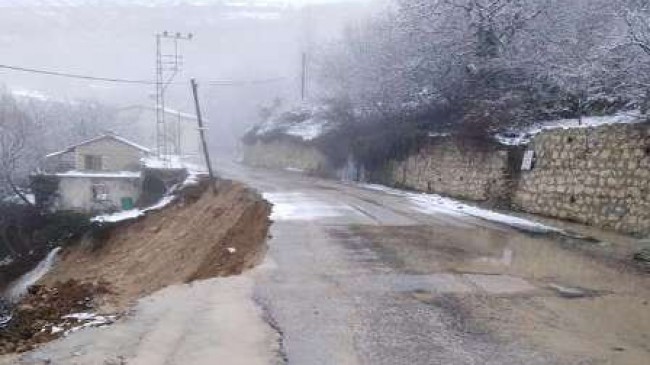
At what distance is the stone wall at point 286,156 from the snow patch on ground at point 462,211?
16.2 m

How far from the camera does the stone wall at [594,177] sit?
13008mm

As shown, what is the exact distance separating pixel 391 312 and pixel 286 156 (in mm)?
39876

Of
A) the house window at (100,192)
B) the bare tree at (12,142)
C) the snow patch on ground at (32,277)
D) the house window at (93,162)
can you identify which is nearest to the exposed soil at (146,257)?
the snow patch on ground at (32,277)

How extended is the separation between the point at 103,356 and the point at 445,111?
69.3 ft

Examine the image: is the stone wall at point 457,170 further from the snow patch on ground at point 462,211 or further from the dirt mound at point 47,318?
the dirt mound at point 47,318

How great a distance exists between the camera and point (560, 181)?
15672 mm

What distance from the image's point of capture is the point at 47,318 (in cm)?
787

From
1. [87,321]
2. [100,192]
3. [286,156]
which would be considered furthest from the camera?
[286,156]

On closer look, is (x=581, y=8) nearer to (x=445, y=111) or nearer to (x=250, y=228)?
(x=445, y=111)

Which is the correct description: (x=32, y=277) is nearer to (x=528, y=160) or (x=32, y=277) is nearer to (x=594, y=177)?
(x=528, y=160)

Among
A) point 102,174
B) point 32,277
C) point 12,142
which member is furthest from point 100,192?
point 32,277

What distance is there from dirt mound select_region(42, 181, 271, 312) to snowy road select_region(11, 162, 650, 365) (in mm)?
1148

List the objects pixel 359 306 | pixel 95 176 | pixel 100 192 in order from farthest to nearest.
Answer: pixel 100 192, pixel 95 176, pixel 359 306

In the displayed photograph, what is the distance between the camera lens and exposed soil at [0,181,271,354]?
8.01 m
